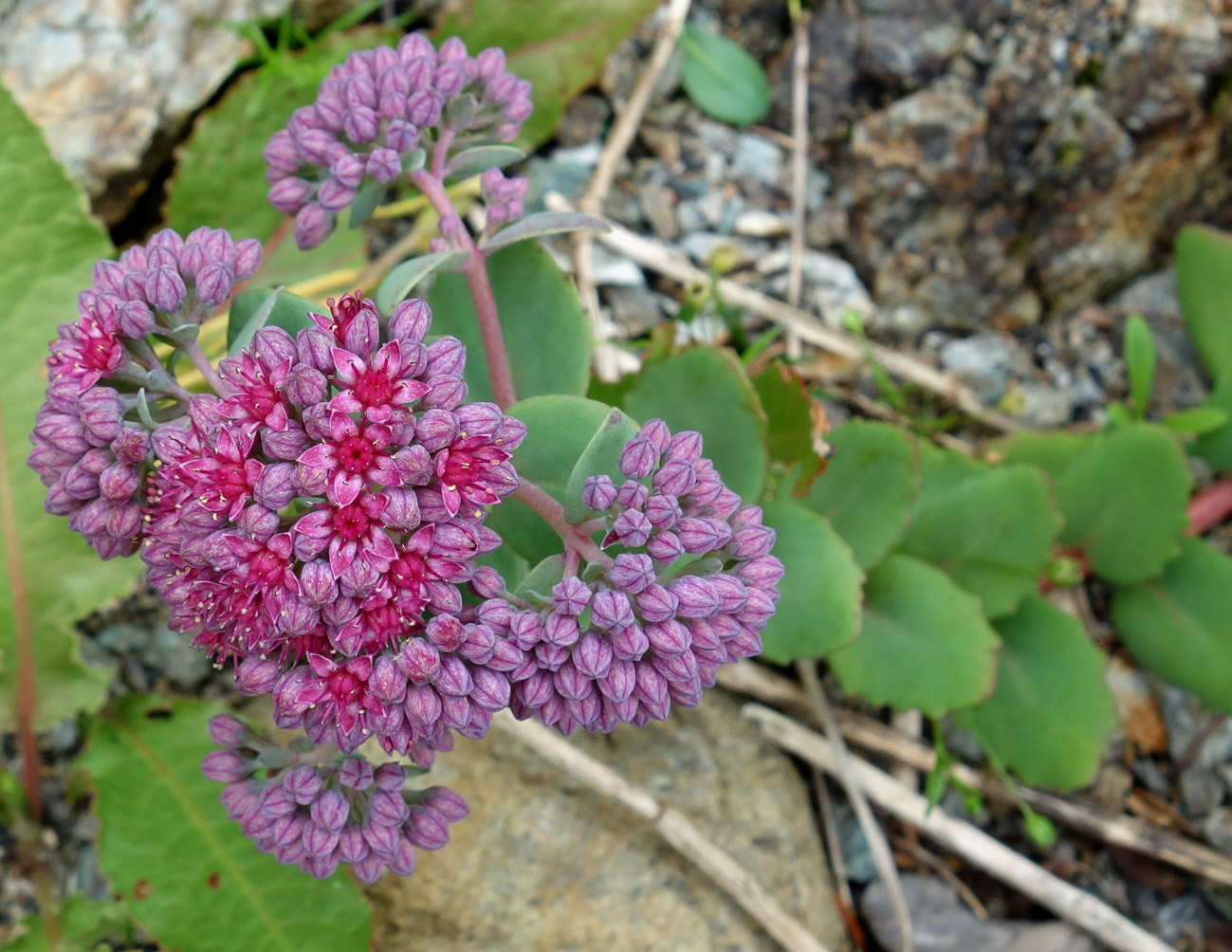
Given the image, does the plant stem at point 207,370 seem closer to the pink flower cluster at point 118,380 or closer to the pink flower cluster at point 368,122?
the pink flower cluster at point 118,380

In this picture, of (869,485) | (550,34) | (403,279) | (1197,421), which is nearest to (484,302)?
(403,279)

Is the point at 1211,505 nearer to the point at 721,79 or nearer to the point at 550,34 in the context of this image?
the point at 721,79

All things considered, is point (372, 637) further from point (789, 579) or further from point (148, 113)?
point (148, 113)

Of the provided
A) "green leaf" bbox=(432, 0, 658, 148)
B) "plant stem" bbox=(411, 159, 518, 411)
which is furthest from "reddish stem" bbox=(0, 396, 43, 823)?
"green leaf" bbox=(432, 0, 658, 148)

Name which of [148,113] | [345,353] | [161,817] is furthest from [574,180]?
[161,817]

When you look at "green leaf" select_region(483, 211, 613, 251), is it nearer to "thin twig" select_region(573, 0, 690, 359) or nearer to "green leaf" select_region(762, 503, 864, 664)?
"green leaf" select_region(762, 503, 864, 664)
